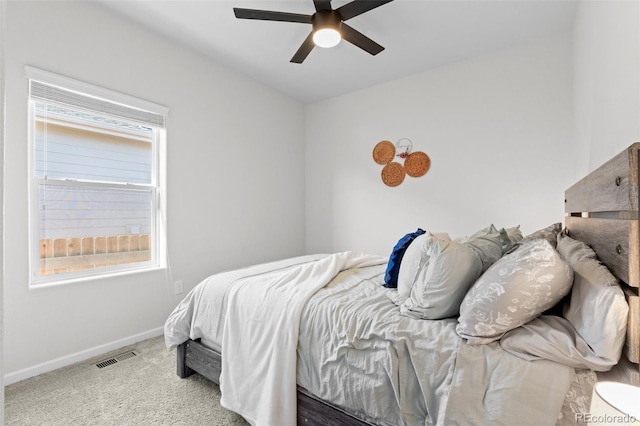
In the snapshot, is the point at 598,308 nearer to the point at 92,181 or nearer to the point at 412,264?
the point at 412,264

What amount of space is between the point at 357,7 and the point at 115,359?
3.08 metres

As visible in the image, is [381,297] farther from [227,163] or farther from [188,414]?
[227,163]

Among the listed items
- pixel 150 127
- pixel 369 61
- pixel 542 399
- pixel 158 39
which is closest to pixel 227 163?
pixel 150 127

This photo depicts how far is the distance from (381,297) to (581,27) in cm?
249

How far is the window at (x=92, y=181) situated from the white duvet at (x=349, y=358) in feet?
3.45

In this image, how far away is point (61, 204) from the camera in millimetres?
2346

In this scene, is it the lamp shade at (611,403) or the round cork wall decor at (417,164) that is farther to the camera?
the round cork wall decor at (417,164)

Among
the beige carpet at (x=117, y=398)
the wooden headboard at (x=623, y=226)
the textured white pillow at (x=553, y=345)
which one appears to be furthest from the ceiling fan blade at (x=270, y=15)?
the beige carpet at (x=117, y=398)

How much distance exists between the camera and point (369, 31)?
2.78 meters

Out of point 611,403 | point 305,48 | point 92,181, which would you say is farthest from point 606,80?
point 92,181

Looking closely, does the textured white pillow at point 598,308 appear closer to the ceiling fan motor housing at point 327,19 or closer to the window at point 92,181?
the ceiling fan motor housing at point 327,19

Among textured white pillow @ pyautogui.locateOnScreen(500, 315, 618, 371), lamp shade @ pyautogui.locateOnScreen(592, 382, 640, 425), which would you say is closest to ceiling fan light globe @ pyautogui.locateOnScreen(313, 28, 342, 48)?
textured white pillow @ pyautogui.locateOnScreen(500, 315, 618, 371)

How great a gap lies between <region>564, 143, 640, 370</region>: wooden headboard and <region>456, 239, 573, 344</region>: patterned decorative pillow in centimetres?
16

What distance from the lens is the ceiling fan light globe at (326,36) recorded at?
2.16 metres
